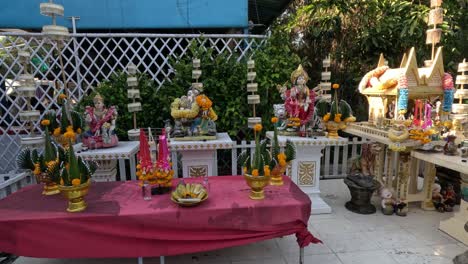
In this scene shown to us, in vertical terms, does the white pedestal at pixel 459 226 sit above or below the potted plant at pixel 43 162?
Answer: below

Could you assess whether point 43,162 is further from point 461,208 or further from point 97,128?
point 461,208

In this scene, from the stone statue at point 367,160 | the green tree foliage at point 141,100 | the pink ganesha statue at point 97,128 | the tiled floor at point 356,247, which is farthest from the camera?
the green tree foliage at point 141,100

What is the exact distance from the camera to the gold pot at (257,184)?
2.25 meters

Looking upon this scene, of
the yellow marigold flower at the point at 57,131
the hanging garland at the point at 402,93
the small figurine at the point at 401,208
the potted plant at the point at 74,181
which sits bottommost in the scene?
the small figurine at the point at 401,208

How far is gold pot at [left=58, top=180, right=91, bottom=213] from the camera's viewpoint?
206 cm

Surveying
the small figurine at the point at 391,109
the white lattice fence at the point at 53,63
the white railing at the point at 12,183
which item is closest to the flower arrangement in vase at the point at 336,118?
the small figurine at the point at 391,109

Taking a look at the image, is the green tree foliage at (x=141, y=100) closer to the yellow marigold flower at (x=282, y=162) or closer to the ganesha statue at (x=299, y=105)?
the ganesha statue at (x=299, y=105)

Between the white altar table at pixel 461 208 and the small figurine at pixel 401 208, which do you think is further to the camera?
the small figurine at pixel 401 208

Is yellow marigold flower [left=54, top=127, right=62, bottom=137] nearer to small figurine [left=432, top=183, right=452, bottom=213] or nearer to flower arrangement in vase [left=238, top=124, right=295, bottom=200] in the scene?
flower arrangement in vase [left=238, top=124, right=295, bottom=200]

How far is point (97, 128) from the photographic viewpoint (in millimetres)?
3311

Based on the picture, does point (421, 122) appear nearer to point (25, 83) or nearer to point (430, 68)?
point (430, 68)

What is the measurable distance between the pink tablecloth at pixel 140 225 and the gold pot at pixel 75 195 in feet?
0.17

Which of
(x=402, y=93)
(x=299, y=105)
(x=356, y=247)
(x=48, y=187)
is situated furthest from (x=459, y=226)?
(x=48, y=187)

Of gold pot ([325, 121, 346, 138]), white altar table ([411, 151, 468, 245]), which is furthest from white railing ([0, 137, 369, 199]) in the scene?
white altar table ([411, 151, 468, 245])
